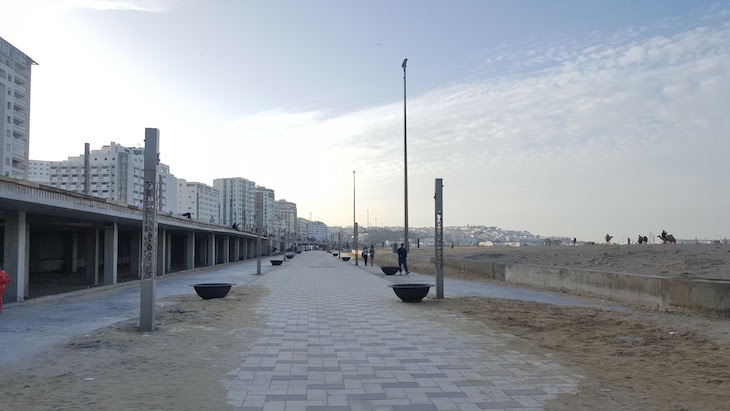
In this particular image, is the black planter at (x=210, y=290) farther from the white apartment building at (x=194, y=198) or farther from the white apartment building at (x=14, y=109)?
the white apartment building at (x=194, y=198)

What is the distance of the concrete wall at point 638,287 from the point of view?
11344 mm

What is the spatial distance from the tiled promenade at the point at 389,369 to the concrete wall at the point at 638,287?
17.1 ft

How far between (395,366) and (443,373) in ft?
2.42

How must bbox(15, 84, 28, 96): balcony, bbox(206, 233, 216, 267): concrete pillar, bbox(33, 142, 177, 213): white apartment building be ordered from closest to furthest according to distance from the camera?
bbox(206, 233, 216, 267): concrete pillar → bbox(15, 84, 28, 96): balcony → bbox(33, 142, 177, 213): white apartment building

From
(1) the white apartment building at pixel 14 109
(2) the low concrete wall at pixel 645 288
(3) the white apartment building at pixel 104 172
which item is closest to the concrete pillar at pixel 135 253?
(2) the low concrete wall at pixel 645 288

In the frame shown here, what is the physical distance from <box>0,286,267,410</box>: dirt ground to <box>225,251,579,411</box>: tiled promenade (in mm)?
407

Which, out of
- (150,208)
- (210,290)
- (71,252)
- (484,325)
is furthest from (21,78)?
(484,325)

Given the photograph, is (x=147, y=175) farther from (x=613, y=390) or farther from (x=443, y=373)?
(x=613, y=390)

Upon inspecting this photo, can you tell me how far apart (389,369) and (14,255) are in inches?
510

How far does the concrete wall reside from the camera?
11344mm

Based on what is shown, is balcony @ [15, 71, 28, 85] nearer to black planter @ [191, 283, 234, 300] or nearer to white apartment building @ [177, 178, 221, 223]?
white apartment building @ [177, 178, 221, 223]

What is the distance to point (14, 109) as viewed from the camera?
76.2 metres

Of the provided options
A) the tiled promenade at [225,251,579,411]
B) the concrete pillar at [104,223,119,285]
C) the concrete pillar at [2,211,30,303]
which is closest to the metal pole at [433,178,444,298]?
the tiled promenade at [225,251,579,411]

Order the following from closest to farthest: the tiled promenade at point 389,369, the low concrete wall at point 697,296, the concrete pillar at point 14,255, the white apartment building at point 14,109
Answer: the tiled promenade at point 389,369
the low concrete wall at point 697,296
the concrete pillar at point 14,255
the white apartment building at point 14,109
